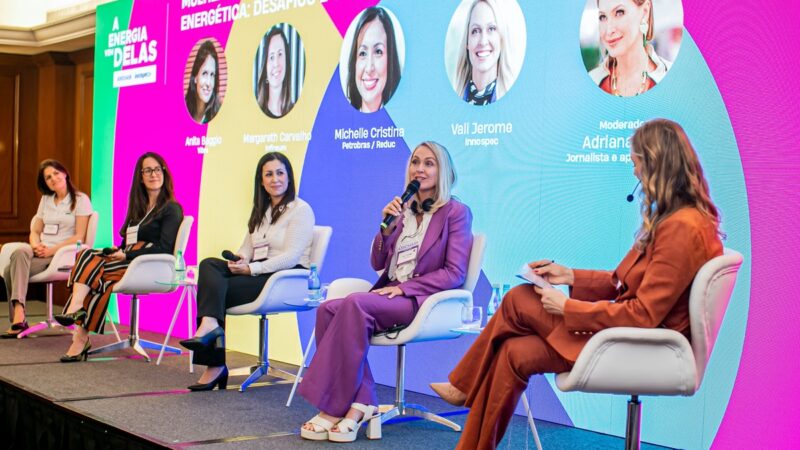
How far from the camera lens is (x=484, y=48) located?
16.9 ft

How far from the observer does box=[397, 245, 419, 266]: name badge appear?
14.9ft

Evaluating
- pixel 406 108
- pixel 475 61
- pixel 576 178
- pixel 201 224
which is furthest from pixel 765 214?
pixel 201 224

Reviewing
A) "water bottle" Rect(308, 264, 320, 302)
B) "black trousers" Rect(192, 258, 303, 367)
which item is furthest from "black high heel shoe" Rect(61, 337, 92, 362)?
"water bottle" Rect(308, 264, 320, 302)

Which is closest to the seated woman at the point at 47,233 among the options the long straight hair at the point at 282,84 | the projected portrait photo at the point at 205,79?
the projected portrait photo at the point at 205,79

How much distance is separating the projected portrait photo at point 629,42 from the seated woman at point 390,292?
858mm

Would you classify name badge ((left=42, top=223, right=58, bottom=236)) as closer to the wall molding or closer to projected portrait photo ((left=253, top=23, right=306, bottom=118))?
projected portrait photo ((left=253, top=23, right=306, bottom=118))

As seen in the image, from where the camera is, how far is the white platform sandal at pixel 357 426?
420 cm

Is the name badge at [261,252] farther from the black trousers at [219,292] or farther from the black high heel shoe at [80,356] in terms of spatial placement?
the black high heel shoe at [80,356]

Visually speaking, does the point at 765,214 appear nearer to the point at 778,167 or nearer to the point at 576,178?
the point at 778,167

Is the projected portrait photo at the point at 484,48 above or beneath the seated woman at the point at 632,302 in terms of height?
above

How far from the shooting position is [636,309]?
311cm

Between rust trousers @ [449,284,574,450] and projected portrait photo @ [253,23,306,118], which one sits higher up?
projected portrait photo @ [253,23,306,118]

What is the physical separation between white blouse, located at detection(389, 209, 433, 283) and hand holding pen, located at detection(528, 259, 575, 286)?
43.1 inches

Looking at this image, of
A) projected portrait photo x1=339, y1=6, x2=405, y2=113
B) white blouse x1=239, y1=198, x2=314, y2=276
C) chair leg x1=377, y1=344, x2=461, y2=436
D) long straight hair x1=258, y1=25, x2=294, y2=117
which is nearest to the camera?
chair leg x1=377, y1=344, x2=461, y2=436
